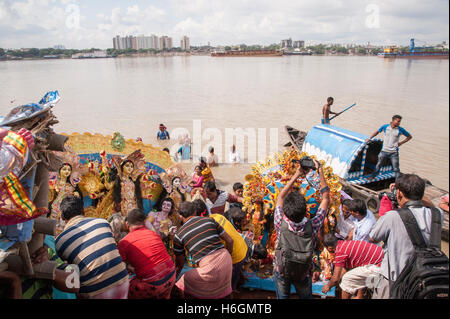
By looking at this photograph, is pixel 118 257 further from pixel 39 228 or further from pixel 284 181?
pixel 284 181

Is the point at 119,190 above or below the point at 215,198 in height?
above

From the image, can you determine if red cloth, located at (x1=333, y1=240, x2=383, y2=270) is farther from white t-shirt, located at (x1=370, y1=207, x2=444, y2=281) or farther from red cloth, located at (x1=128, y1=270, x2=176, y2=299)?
red cloth, located at (x1=128, y1=270, x2=176, y2=299)

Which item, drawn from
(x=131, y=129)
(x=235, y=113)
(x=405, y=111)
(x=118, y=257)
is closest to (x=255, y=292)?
(x=118, y=257)

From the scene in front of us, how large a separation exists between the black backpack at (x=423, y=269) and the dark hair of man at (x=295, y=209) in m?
0.68

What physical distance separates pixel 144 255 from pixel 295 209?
4.28ft

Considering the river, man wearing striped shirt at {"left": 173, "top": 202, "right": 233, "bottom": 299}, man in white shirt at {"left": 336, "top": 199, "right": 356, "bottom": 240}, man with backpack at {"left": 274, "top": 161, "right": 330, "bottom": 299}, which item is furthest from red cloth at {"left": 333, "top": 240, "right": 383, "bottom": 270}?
the river

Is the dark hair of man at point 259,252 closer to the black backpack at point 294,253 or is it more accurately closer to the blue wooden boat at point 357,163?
the black backpack at point 294,253

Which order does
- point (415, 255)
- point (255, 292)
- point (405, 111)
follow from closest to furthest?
point (415, 255)
point (255, 292)
point (405, 111)

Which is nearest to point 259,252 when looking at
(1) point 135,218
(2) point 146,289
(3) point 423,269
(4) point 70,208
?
(2) point 146,289

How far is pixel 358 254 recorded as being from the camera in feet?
9.68

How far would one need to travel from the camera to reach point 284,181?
390 cm

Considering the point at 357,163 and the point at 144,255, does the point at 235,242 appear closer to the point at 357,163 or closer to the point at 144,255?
the point at 144,255

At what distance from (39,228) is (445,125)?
57.4 feet

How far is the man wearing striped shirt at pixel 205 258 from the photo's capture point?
2621 millimetres
